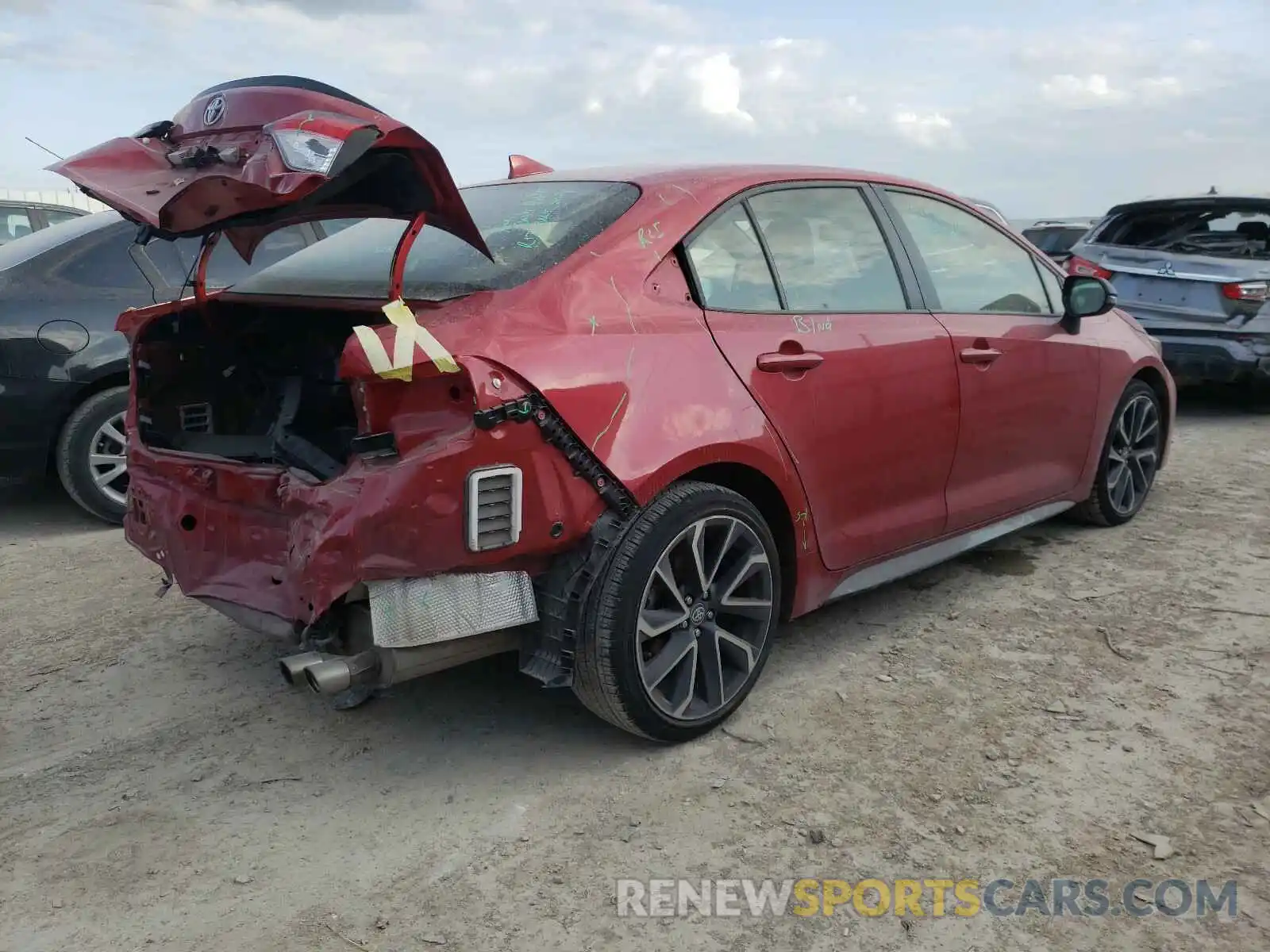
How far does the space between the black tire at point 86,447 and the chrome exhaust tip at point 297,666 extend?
298 cm

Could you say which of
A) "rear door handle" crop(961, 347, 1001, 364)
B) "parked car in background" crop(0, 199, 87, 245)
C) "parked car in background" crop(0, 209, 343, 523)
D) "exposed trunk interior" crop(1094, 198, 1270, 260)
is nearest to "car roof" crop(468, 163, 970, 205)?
"rear door handle" crop(961, 347, 1001, 364)

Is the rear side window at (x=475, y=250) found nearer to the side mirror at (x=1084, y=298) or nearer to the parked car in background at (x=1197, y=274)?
the side mirror at (x=1084, y=298)

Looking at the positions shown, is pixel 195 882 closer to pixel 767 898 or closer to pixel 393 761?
pixel 393 761

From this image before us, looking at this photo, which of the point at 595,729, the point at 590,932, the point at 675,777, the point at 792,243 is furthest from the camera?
the point at 792,243

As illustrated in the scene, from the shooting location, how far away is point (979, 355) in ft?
12.5

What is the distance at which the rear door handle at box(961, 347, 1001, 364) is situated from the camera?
3746mm

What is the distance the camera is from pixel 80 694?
11.2 ft

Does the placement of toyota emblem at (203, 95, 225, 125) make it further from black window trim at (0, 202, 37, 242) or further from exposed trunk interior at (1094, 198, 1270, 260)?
black window trim at (0, 202, 37, 242)

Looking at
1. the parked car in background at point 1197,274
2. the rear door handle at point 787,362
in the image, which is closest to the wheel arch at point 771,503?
the rear door handle at point 787,362

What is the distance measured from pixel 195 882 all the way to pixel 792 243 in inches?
97.6

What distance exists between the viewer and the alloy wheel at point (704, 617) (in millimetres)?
2846

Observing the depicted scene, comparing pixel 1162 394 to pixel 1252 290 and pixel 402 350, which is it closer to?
pixel 1252 290

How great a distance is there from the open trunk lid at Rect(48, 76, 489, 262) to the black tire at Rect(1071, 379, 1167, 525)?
11.0ft

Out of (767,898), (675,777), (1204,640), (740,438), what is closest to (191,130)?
(740,438)
